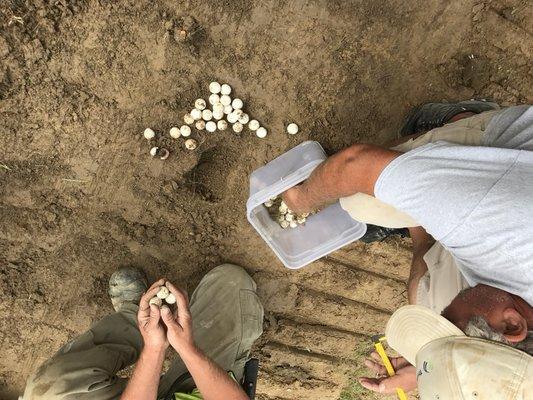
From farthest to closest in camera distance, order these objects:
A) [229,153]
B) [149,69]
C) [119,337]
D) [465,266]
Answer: [229,153]
[149,69]
[119,337]
[465,266]

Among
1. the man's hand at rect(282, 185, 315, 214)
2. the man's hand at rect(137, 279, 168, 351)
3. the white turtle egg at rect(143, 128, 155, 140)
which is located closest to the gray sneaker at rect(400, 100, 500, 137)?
the man's hand at rect(282, 185, 315, 214)

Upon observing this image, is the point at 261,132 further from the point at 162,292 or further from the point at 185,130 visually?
the point at 162,292

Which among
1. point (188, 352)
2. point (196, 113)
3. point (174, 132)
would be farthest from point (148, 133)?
point (188, 352)

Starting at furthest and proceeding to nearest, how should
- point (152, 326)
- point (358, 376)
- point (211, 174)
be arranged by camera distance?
1. point (358, 376)
2. point (211, 174)
3. point (152, 326)

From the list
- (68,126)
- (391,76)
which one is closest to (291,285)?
(391,76)

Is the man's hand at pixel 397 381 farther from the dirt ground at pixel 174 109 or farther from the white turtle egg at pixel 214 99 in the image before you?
the white turtle egg at pixel 214 99

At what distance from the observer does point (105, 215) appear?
2799 mm

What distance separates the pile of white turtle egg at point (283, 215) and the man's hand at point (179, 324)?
0.93 m

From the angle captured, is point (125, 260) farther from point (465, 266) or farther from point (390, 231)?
point (465, 266)

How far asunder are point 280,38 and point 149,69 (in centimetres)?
76

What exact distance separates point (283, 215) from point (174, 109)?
0.87 meters

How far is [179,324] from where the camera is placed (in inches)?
81.6

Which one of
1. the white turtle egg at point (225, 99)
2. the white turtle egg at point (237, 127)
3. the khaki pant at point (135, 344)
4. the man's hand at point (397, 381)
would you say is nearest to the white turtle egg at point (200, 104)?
the white turtle egg at point (225, 99)

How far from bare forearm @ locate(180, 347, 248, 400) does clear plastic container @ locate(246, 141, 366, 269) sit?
79cm
